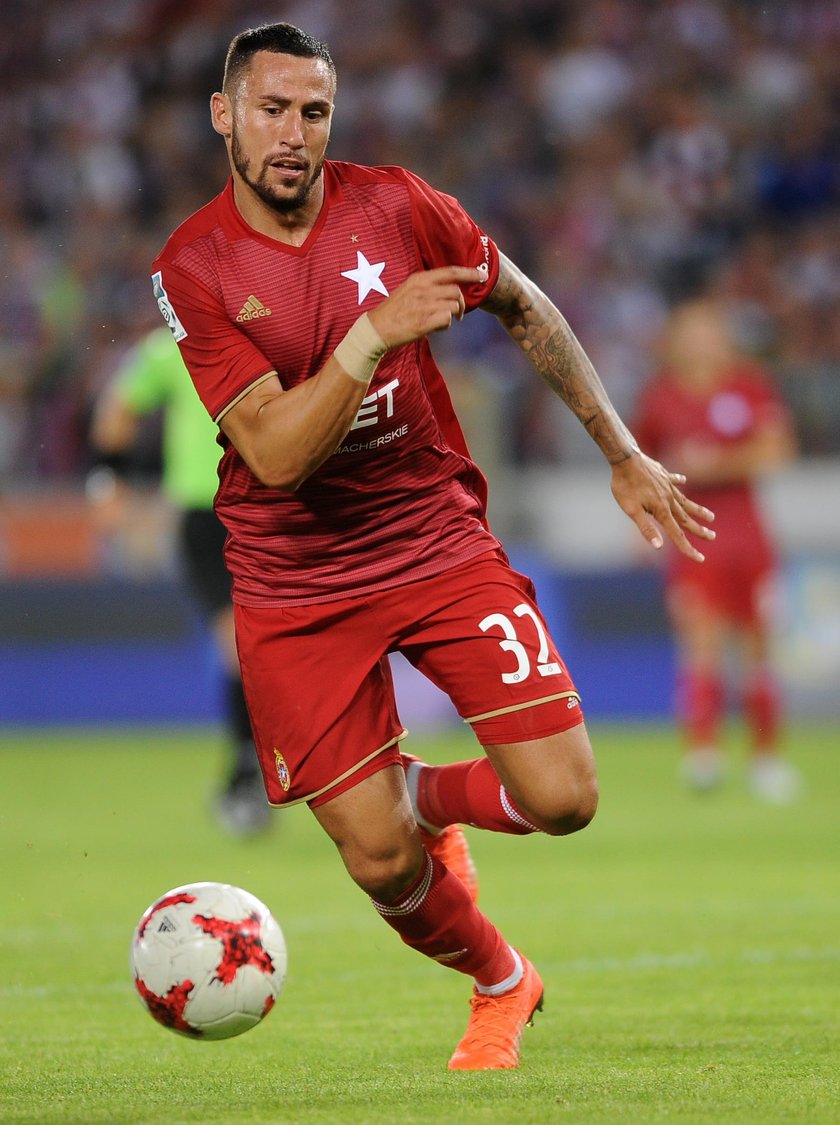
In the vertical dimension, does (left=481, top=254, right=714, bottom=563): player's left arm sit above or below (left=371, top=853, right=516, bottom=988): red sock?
above

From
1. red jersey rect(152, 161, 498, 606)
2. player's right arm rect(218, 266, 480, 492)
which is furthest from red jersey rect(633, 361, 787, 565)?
player's right arm rect(218, 266, 480, 492)

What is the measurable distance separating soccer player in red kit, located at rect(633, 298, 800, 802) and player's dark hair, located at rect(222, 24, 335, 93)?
6.62m

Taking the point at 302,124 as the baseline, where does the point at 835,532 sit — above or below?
below

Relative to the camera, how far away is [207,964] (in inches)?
164

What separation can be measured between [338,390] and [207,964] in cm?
132

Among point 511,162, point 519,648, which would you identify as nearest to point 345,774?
point 519,648

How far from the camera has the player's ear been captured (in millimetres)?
4145

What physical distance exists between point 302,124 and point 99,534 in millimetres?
9395

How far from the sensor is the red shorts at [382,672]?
4.27m

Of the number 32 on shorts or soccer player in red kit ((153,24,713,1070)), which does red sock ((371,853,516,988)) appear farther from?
the number 32 on shorts

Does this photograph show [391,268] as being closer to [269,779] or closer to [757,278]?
[269,779]

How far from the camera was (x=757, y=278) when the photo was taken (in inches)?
607

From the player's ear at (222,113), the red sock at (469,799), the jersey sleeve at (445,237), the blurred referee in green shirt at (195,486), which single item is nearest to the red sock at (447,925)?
the red sock at (469,799)

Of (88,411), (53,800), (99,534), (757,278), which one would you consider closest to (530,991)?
(53,800)
